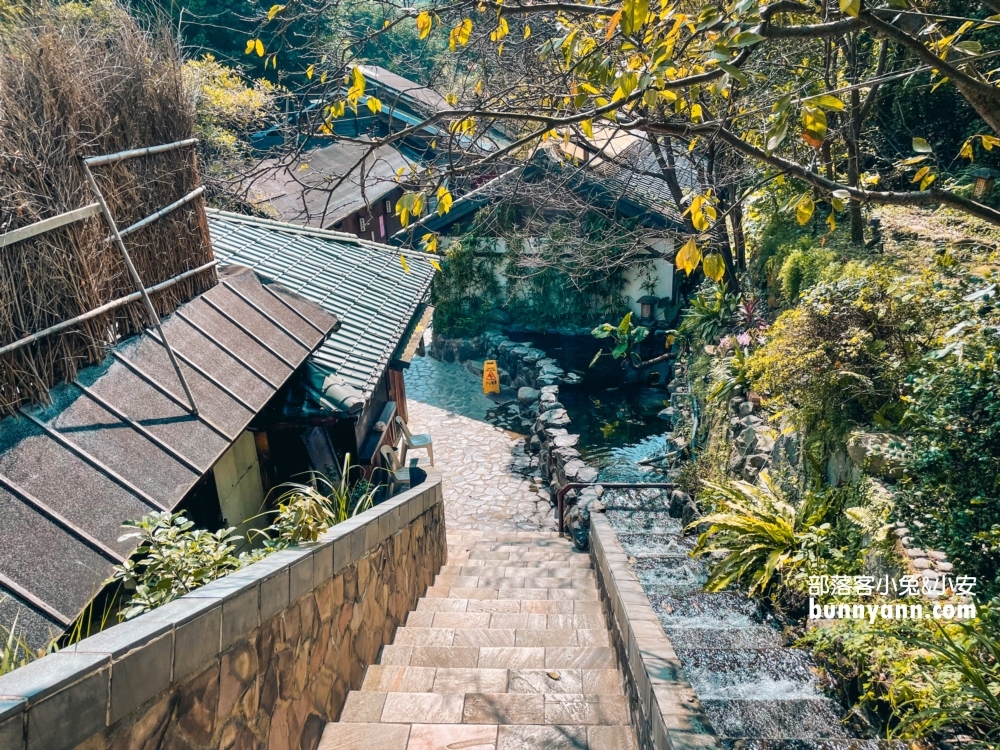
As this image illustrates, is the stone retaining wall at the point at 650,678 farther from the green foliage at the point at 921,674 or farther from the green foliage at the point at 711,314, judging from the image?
the green foliage at the point at 711,314

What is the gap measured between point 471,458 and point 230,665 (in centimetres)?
1282

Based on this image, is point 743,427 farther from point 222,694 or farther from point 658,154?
point 222,694

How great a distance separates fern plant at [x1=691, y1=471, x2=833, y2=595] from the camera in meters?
6.72

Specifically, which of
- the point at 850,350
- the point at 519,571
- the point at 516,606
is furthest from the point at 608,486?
the point at 850,350

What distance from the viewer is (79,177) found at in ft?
15.6

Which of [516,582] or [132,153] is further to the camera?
[516,582]

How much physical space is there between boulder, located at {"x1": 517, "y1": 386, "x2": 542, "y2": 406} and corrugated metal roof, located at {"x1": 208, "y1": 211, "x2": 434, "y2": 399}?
6.01 meters

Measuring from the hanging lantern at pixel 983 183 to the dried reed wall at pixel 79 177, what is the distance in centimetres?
1022

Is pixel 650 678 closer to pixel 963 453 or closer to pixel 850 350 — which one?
pixel 963 453

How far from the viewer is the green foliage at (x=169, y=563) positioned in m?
3.39

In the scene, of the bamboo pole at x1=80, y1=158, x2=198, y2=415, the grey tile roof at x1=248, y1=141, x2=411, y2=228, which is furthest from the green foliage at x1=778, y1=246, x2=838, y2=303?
the grey tile roof at x1=248, y1=141, x2=411, y2=228

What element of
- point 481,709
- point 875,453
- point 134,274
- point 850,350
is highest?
point 134,274

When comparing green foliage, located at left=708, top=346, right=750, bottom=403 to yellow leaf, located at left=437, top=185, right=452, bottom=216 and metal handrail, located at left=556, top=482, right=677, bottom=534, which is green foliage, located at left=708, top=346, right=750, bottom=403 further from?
yellow leaf, located at left=437, top=185, right=452, bottom=216

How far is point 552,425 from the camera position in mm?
15672
